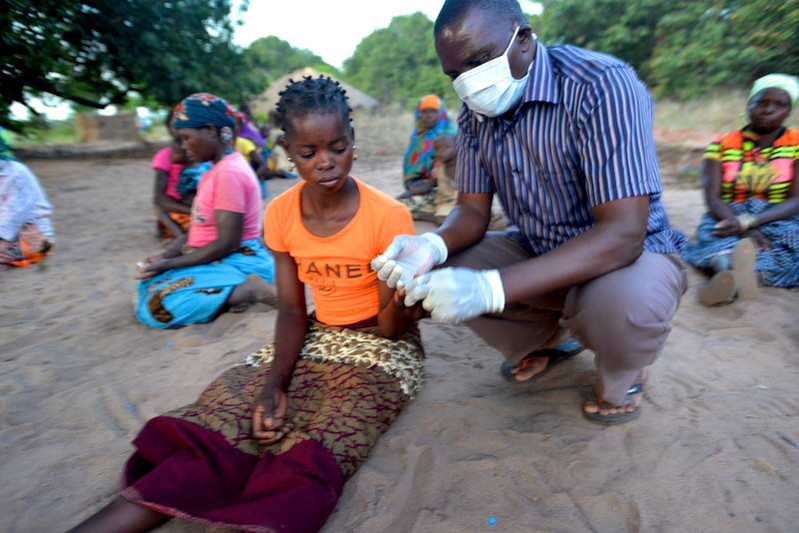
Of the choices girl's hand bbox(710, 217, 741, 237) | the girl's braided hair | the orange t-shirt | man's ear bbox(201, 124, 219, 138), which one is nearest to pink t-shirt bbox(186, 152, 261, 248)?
man's ear bbox(201, 124, 219, 138)

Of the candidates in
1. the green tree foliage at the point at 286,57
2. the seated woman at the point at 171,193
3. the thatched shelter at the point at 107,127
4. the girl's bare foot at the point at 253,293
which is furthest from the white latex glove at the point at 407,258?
the green tree foliage at the point at 286,57

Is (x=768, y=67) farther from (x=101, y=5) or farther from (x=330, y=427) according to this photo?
(x=101, y=5)

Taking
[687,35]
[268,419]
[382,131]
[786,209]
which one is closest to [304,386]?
[268,419]

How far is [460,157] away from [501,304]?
77 cm

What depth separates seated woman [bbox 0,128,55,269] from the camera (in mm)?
3359

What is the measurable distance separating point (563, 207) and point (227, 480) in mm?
1373

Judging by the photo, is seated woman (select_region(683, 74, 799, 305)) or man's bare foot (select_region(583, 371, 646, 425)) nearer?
man's bare foot (select_region(583, 371, 646, 425))

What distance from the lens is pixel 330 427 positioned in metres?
1.45

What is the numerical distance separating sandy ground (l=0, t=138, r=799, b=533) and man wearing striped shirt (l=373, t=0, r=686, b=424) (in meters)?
0.23

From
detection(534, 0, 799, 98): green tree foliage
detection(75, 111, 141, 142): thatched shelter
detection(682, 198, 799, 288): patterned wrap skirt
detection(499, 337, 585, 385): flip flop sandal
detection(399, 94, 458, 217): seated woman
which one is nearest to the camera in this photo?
detection(499, 337, 585, 385): flip flop sandal

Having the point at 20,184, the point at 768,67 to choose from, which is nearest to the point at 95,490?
the point at 20,184

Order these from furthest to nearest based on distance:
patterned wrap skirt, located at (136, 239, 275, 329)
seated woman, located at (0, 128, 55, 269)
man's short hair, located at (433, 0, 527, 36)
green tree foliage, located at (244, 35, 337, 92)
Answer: green tree foliage, located at (244, 35, 337, 92) < seated woman, located at (0, 128, 55, 269) < patterned wrap skirt, located at (136, 239, 275, 329) < man's short hair, located at (433, 0, 527, 36)

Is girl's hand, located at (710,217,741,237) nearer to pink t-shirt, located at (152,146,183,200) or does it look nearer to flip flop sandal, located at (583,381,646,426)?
flip flop sandal, located at (583,381,646,426)

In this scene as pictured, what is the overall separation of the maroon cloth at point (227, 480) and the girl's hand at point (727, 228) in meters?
2.81
